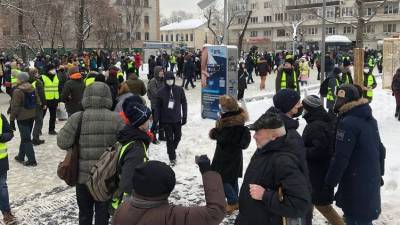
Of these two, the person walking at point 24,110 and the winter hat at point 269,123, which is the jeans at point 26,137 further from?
the winter hat at point 269,123

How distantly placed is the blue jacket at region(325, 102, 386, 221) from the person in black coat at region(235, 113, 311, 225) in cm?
109

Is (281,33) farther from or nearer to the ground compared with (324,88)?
farther from the ground

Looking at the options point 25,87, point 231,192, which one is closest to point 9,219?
point 231,192

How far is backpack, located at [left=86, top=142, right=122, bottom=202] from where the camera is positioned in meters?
3.79

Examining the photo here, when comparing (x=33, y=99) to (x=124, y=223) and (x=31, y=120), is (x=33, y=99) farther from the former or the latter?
(x=124, y=223)

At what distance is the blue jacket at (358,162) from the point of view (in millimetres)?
4070

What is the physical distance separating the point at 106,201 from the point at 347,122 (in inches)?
94.8

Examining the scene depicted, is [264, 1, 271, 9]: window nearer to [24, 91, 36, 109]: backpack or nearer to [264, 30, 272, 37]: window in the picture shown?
[264, 30, 272, 37]: window

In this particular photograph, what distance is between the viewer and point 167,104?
8211 millimetres

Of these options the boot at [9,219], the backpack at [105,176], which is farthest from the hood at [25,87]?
the backpack at [105,176]

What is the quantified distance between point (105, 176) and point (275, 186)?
5.15 feet

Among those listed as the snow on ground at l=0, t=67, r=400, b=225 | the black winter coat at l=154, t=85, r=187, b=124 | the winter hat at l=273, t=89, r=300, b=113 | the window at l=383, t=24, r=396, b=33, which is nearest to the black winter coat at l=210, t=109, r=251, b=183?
the snow on ground at l=0, t=67, r=400, b=225

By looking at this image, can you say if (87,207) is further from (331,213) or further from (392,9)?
(392,9)

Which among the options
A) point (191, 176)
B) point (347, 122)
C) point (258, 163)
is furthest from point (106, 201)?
point (191, 176)
